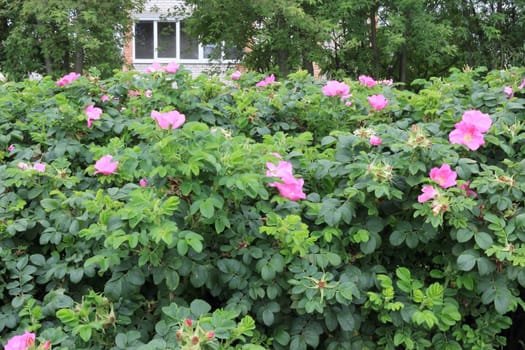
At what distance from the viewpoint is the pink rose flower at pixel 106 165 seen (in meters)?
1.94

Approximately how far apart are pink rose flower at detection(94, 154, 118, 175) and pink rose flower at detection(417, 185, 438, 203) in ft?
3.29

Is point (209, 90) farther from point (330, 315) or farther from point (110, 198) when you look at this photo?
point (330, 315)

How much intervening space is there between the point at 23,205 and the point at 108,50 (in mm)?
9470

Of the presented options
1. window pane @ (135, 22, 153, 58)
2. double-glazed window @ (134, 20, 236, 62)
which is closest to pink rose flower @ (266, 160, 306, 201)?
double-glazed window @ (134, 20, 236, 62)

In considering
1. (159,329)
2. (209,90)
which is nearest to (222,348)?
(159,329)

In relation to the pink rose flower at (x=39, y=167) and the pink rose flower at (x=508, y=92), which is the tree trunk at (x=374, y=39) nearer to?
the pink rose flower at (x=508, y=92)

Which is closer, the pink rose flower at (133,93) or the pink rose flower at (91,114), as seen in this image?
the pink rose flower at (91,114)

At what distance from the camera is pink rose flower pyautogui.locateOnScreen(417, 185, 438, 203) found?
164cm

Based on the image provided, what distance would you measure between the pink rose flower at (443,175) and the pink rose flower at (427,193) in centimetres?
4

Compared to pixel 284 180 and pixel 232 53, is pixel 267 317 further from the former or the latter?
pixel 232 53

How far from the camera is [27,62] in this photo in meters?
11.2

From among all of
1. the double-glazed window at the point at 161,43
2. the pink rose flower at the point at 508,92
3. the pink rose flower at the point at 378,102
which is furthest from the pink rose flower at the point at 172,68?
the double-glazed window at the point at 161,43

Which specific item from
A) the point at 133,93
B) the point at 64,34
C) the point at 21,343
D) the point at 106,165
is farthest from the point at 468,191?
the point at 64,34

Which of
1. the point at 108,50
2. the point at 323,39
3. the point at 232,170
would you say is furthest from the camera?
the point at 108,50
